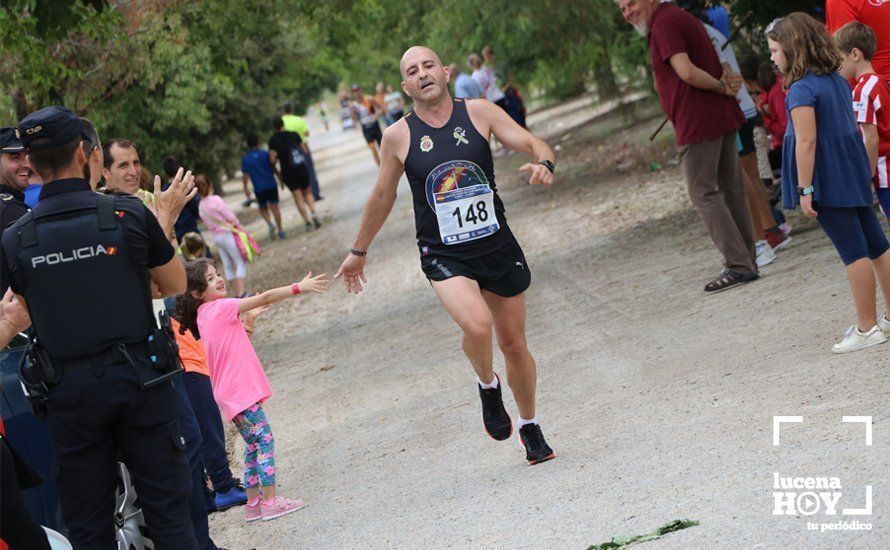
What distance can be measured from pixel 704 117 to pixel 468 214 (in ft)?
14.0

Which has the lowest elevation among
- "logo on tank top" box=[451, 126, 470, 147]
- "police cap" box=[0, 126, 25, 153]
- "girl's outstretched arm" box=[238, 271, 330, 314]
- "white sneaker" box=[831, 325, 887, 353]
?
"white sneaker" box=[831, 325, 887, 353]

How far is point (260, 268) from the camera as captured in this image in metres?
20.8

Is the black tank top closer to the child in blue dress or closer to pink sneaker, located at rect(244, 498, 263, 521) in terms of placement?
pink sneaker, located at rect(244, 498, 263, 521)

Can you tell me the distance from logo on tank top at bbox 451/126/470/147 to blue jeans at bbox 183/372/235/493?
228 cm

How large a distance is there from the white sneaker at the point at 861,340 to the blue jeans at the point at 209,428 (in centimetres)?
372

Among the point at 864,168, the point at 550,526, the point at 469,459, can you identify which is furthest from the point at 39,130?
the point at 864,168

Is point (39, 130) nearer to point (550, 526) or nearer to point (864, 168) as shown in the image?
point (550, 526)

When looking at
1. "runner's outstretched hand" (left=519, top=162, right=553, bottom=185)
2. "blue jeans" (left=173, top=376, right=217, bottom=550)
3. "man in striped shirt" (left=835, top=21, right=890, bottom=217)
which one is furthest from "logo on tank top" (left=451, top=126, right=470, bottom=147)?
"man in striped shirt" (left=835, top=21, right=890, bottom=217)

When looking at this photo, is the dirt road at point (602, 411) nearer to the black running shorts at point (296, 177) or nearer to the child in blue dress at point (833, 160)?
the child in blue dress at point (833, 160)

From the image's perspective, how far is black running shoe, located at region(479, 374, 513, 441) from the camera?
7.01 meters

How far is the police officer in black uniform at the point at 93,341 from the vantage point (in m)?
4.87

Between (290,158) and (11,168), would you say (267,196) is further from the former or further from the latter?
(11,168)

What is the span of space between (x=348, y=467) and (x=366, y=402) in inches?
68.3

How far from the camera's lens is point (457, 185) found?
21.8ft
